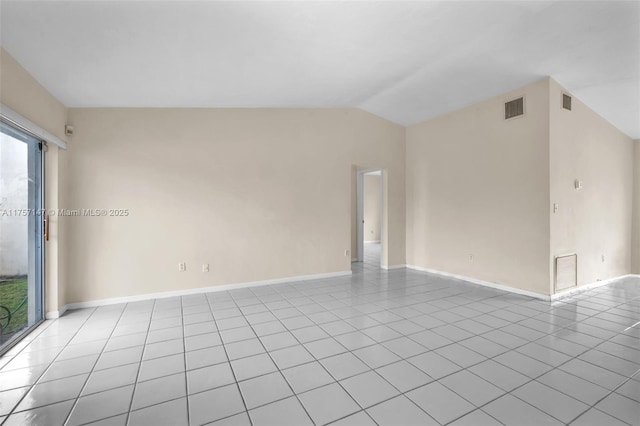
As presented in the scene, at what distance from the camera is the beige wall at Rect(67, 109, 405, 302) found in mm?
3867

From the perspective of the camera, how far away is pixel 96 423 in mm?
1726

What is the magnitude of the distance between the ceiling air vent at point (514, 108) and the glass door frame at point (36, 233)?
585 cm

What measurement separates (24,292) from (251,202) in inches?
109

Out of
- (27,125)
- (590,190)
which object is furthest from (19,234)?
(590,190)

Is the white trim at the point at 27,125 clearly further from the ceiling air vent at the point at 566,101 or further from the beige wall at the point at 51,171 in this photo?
the ceiling air vent at the point at 566,101

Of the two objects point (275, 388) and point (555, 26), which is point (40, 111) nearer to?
point (275, 388)

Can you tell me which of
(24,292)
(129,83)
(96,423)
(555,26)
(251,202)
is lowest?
(96,423)

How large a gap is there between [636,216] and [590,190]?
1.84m

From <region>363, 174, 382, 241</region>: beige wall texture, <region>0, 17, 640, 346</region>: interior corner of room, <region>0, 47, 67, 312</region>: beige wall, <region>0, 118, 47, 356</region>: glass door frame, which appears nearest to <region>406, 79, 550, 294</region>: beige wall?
<region>0, 17, 640, 346</region>: interior corner of room

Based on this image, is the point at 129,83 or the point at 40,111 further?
the point at 129,83

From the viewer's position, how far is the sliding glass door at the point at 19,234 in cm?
277

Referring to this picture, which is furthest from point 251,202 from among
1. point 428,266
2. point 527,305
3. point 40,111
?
point 527,305

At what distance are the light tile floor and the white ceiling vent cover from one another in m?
0.32

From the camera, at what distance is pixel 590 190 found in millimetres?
4617
